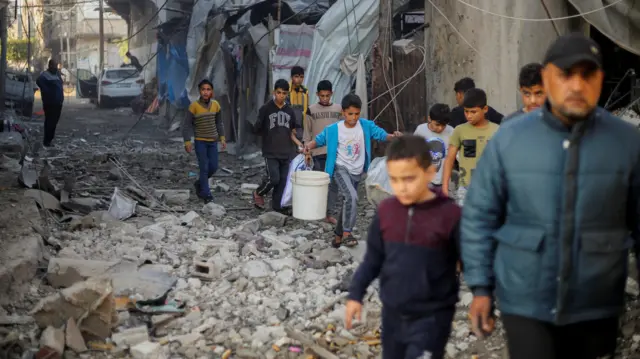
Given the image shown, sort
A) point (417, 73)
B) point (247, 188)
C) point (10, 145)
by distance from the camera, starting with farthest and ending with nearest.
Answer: point (10, 145), point (247, 188), point (417, 73)

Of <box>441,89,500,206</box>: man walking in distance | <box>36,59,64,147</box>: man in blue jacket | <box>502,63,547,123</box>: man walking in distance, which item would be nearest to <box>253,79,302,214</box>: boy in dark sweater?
<box>441,89,500,206</box>: man walking in distance

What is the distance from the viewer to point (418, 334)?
125 inches

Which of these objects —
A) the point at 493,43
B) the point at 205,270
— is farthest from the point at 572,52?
the point at 493,43

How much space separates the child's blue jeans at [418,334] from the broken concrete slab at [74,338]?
255 centimetres

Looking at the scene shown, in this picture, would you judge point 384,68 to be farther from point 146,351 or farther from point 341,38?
point 146,351

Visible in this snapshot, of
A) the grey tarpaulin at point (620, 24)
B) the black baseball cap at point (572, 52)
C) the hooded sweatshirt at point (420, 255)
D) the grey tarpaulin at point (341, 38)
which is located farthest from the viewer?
the grey tarpaulin at point (341, 38)

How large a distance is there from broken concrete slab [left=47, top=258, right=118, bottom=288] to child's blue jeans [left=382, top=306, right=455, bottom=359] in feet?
12.2

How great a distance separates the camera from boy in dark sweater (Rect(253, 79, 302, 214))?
9398mm

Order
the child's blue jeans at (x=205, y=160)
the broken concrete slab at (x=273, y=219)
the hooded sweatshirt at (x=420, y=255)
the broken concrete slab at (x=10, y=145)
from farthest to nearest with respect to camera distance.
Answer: the broken concrete slab at (x=10, y=145) → the child's blue jeans at (x=205, y=160) → the broken concrete slab at (x=273, y=219) → the hooded sweatshirt at (x=420, y=255)

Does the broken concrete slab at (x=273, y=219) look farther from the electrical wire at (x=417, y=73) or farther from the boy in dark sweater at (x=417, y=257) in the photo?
the boy in dark sweater at (x=417, y=257)

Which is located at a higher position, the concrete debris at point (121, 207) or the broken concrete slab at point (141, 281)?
the concrete debris at point (121, 207)

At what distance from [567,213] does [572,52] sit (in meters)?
0.53

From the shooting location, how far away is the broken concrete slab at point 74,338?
16.5 feet

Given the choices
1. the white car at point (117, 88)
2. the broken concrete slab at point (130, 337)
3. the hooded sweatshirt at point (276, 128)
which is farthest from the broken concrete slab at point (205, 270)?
the white car at point (117, 88)
